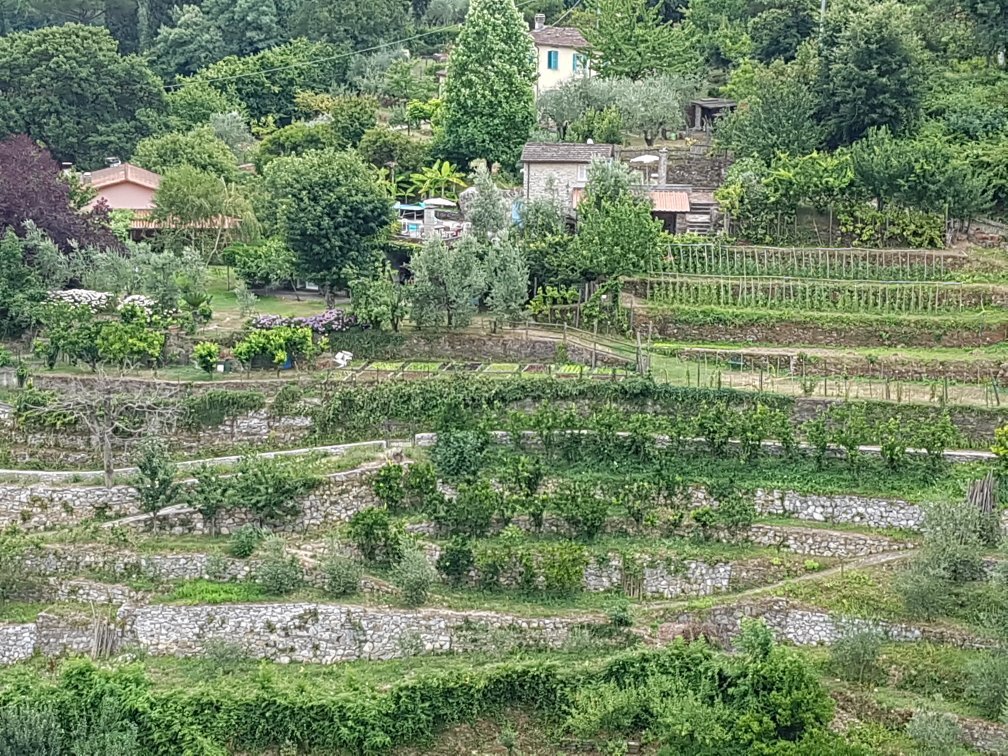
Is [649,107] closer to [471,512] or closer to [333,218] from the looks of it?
[333,218]

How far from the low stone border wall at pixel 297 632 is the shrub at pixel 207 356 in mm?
8609

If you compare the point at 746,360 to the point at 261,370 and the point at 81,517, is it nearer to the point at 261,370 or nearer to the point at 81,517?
the point at 261,370

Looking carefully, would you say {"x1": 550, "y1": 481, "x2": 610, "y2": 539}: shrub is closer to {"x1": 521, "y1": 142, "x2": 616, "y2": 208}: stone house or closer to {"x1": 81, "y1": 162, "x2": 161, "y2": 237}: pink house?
{"x1": 521, "y1": 142, "x2": 616, "y2": 208}: stone house

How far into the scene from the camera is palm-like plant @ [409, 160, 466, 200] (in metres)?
53.1

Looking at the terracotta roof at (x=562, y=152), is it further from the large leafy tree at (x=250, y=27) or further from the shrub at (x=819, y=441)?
the large leafy tree at (x=250, y=27)

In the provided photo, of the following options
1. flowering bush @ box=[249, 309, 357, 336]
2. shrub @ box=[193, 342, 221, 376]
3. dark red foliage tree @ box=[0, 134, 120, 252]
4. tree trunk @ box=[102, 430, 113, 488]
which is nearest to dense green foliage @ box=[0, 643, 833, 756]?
tree trunk @ box=[102, 430, 113, 488]

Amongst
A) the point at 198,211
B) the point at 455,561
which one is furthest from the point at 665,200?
the point at 455,561

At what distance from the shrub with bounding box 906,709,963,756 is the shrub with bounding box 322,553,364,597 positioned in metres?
11.4

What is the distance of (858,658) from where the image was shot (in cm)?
3178

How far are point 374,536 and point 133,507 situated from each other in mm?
5822

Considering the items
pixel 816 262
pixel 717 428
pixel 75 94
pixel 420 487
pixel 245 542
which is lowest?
pixel 245 542

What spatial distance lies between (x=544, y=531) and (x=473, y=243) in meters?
10.1

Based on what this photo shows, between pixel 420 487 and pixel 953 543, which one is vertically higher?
pixel 420 487

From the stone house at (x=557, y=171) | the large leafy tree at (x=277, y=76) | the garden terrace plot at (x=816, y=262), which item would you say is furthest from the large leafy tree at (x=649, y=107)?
the large leafy tree at (x=277, y=76)
